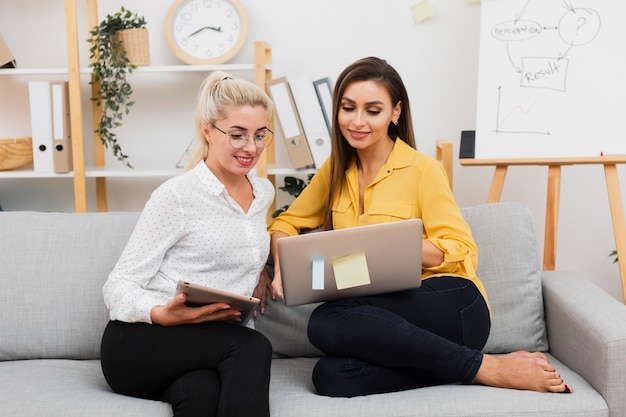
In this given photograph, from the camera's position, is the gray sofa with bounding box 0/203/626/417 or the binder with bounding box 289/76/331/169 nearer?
the gray sofa with bounding box 0/203/626/417

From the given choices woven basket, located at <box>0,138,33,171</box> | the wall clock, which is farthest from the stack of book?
woven basket, located at <box>0,138,33,171</box>

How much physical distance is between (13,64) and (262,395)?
2073 mm

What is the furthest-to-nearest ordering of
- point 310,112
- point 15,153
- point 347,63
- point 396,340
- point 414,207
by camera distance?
point 347,63 < point 15,153 < point 310,112 < point 414,207 < point 396,340

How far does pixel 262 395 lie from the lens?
1.62 metres

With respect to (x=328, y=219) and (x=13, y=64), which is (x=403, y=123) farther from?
(x=13, y=64)

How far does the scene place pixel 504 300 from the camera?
2.08 metres

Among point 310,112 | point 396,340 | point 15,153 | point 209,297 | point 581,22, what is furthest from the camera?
point 15,153

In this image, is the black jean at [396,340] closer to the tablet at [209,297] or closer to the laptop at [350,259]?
the laptop at [350,259]

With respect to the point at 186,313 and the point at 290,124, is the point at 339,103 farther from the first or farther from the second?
the point at 290,124

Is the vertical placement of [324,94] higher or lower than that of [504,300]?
higher

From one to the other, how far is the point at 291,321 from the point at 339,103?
2.01ft

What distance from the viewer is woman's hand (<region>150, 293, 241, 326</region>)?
167cm

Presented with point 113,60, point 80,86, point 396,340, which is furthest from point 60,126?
point 396,340

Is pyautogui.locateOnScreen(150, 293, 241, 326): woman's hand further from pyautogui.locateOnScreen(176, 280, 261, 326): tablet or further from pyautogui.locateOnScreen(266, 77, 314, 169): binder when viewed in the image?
pyautogui.locateOnScreen(266, 77, 314, 169): binder
